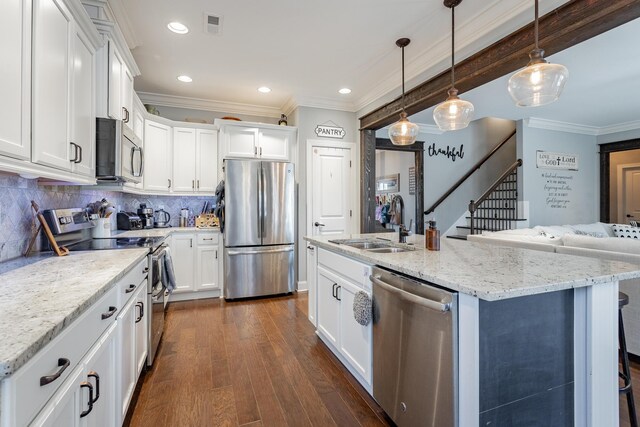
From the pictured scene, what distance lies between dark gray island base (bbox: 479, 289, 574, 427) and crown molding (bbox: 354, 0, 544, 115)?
197 centimetres

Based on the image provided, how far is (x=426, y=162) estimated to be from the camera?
5.70m

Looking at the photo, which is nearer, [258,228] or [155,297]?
[155,297]

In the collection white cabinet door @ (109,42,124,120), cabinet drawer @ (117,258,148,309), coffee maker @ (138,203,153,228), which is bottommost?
cabinet drawer @ (117,258,148,309)

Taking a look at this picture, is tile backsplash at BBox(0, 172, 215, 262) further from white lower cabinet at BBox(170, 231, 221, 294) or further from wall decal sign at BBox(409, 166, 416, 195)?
wall decal sign at BBox(409, 166, 416, 195)

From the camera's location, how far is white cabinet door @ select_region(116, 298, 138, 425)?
58.5 inches

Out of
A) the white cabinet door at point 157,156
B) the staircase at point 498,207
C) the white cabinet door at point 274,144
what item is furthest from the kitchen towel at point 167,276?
the staircase at point 498,207

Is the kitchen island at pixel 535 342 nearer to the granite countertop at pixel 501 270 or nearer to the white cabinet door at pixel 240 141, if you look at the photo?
the granite countertop at pixel 501 270

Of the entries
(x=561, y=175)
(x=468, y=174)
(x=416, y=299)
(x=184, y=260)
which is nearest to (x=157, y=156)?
(x=184, y=260)

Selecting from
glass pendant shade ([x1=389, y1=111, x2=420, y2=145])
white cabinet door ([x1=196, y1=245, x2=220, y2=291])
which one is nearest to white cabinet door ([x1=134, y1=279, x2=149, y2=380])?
white cabinet door ([x1=196, y1=245, x2=220, y2=291])

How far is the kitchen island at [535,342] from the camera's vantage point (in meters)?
1.19

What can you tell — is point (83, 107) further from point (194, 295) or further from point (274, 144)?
point (194, 295)

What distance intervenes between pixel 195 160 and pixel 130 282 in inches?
111

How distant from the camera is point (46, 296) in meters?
1.06

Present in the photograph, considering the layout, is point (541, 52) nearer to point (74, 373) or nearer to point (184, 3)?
point (184, 3)
